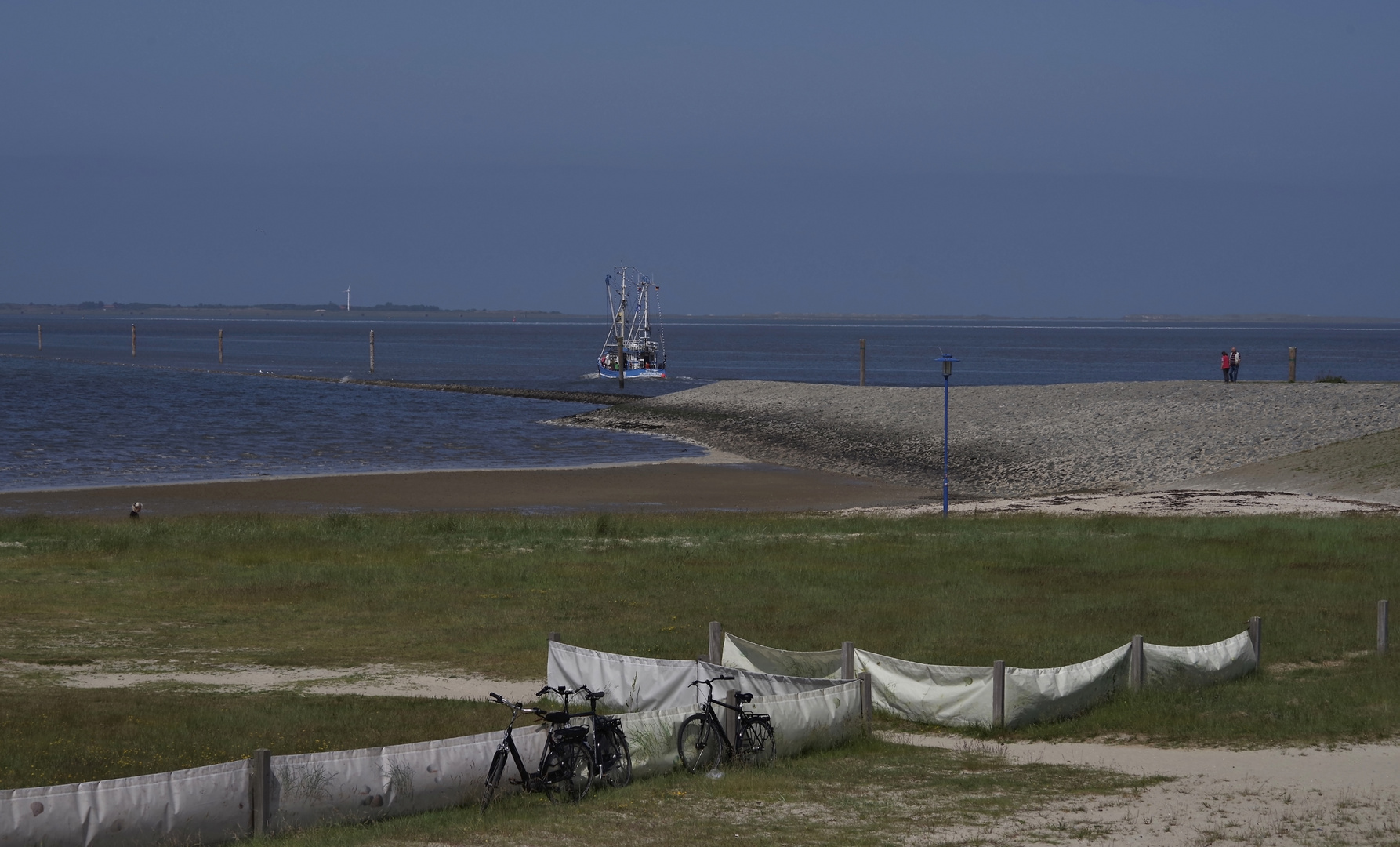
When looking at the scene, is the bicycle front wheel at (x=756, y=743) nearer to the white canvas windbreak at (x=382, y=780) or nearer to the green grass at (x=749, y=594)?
the white canvas windbreak at (x=382, y=780)

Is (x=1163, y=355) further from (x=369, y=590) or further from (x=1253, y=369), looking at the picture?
(x=369, y=590)

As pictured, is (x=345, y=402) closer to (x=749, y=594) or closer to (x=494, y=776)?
(x=749, y=594)

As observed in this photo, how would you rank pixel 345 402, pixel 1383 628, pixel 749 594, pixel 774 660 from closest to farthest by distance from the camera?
pixel 774 660, pixel 1383 628, pixel 749 594, pixel 345 402

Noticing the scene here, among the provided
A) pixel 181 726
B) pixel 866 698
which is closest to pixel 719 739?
pixel 866 698

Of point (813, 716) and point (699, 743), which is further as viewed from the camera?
point (813, 716)

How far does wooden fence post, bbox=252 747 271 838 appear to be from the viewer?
10.5 m

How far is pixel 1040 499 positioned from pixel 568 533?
1617 centimetres

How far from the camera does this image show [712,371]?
130 meters

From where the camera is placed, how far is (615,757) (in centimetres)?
1259

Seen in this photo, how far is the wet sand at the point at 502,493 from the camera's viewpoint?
134ft

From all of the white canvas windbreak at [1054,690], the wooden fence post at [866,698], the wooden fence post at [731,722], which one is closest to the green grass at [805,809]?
the wooden fence post at [731,722]

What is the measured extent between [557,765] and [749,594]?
11.8m

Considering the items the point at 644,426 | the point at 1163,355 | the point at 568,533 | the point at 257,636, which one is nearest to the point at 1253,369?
the point at 1163,355

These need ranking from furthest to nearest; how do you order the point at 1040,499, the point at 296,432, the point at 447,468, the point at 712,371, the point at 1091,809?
the point at 712,371 → the point at 296,432 → the point at 447,468 → the point at 1040,499 → the point at 1091,809
